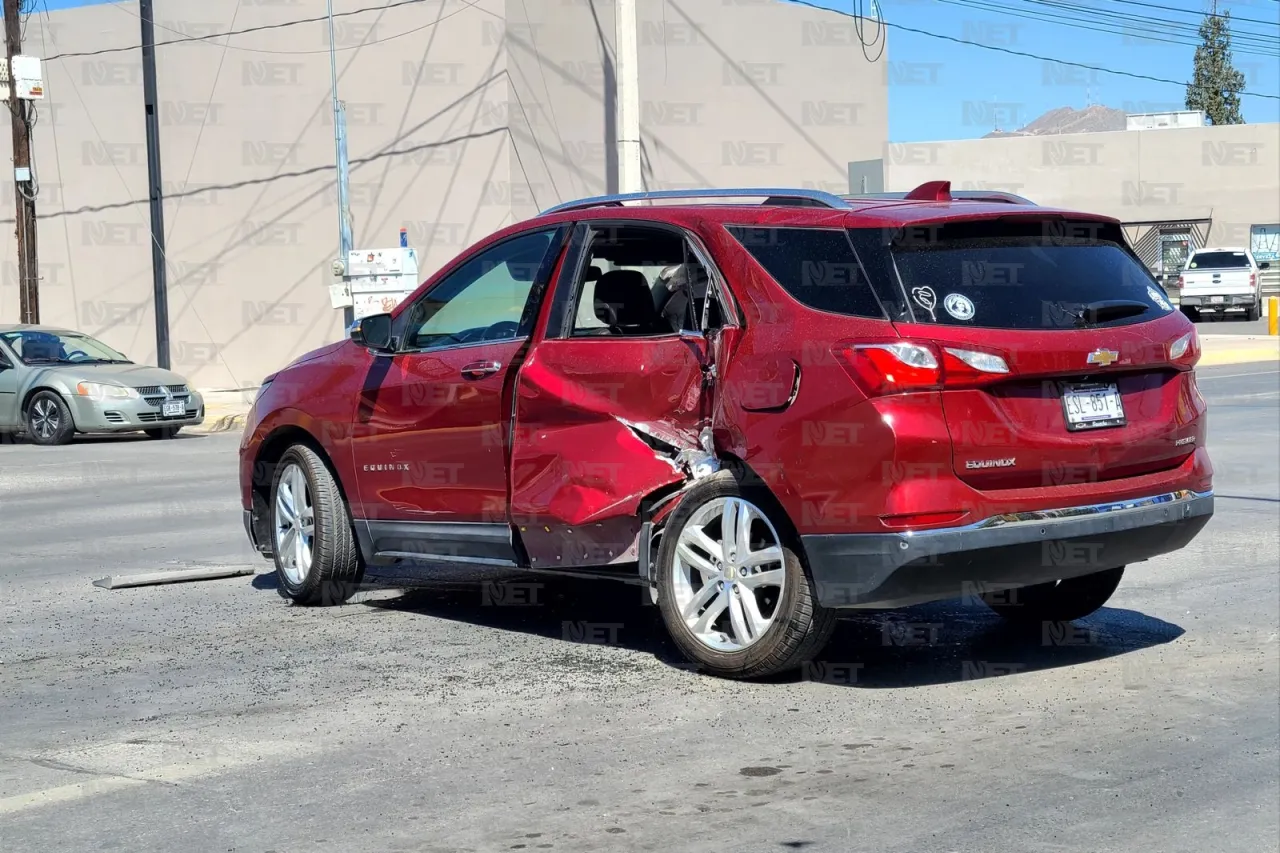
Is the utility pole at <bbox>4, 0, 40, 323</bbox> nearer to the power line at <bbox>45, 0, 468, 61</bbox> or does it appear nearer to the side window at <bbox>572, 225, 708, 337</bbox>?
the power line at <bbox>45, 0, 468, 61</bbox>

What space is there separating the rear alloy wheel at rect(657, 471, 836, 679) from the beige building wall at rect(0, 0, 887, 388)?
1981cm

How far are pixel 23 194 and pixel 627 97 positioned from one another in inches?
398

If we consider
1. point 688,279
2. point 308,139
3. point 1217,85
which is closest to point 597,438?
point 688,279

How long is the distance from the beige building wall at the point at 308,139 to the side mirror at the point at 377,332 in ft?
59.5

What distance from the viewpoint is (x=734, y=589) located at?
20.7ft

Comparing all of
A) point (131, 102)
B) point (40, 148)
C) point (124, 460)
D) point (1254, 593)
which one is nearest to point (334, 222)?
point (131, 102)

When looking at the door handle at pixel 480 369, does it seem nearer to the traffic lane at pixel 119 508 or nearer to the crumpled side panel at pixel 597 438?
the crumpled side panel at pixel 597 438

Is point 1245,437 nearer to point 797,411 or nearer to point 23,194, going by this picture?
point 797,411

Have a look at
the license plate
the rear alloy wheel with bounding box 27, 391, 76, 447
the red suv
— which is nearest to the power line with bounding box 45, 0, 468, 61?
the rear alloy wheel with bounding box 27, 391, 76, 447

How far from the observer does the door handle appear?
23.3ft

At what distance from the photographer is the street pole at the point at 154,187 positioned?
89.4 feet

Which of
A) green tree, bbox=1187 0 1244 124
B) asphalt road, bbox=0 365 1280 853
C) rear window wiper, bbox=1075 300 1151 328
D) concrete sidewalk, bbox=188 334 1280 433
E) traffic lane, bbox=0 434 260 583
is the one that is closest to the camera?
asphalt road, bbox=0 365 1280 853

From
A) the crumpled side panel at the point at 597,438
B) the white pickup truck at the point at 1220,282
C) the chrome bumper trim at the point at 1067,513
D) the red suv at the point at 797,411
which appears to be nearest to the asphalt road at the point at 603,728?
the red suv at the point at 797,411

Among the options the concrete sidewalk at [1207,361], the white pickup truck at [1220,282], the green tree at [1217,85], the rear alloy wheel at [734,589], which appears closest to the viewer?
the rear alloy wheel at [734,589]
